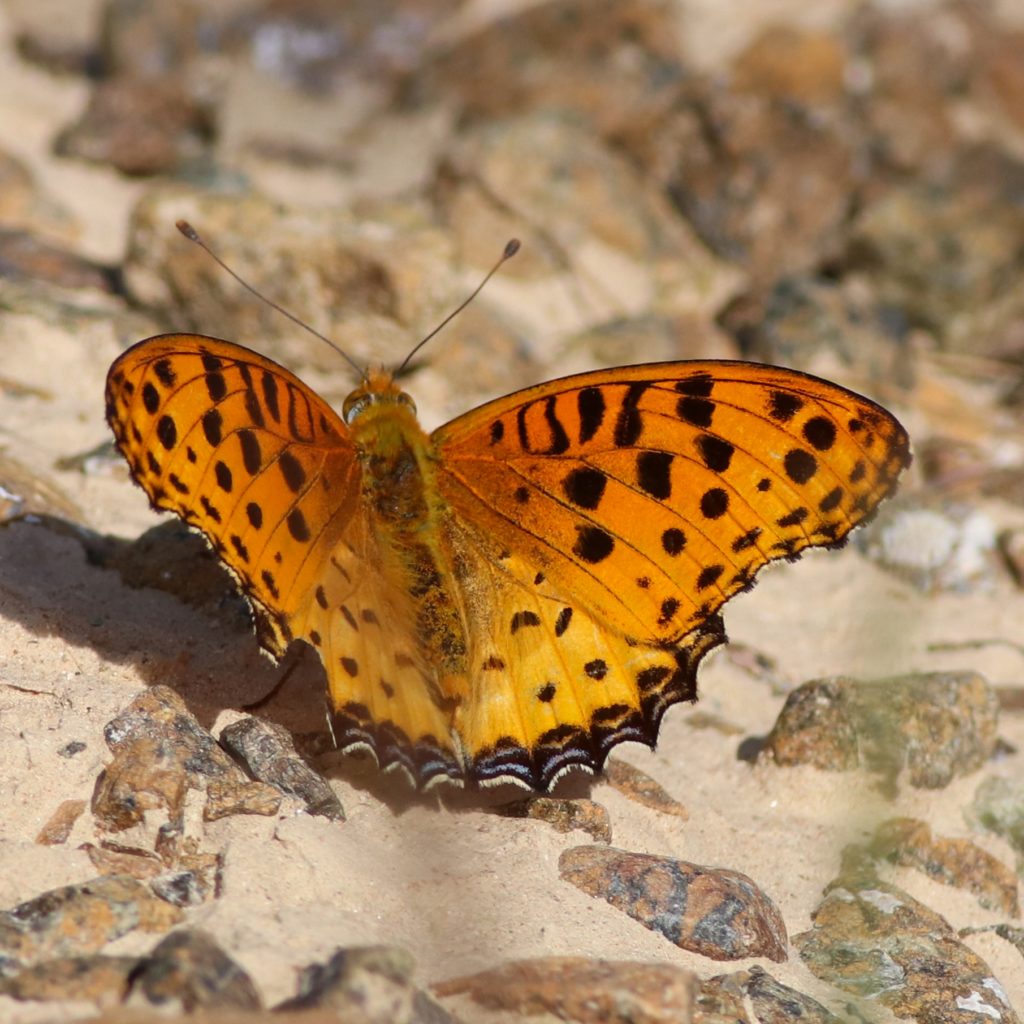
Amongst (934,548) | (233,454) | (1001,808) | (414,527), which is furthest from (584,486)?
(934,548)

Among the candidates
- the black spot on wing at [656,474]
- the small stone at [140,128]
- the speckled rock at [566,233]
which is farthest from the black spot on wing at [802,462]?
the small stone at [140,128]

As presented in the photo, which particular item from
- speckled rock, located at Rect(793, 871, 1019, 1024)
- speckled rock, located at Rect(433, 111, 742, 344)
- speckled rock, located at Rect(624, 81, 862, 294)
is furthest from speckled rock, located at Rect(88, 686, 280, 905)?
speckled rock, located at Rect(624, 81, 862, 294)

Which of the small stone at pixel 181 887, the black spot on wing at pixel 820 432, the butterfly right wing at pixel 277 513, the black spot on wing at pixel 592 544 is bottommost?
the small stone at pixel 181 887

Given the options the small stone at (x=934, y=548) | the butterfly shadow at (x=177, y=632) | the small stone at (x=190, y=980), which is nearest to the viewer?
the small stone at (x=190, y=980)

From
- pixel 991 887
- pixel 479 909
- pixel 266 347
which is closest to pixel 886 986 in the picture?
pixel 991 887

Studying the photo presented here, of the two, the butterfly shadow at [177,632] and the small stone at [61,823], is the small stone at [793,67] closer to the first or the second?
the butterfly shadow at [177,632]

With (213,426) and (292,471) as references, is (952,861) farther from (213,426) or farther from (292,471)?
(213,426)

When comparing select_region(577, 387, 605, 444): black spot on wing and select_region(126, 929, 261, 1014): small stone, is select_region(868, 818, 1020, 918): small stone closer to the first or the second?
select_region(577, 387, 605, 444): black spot on wing
